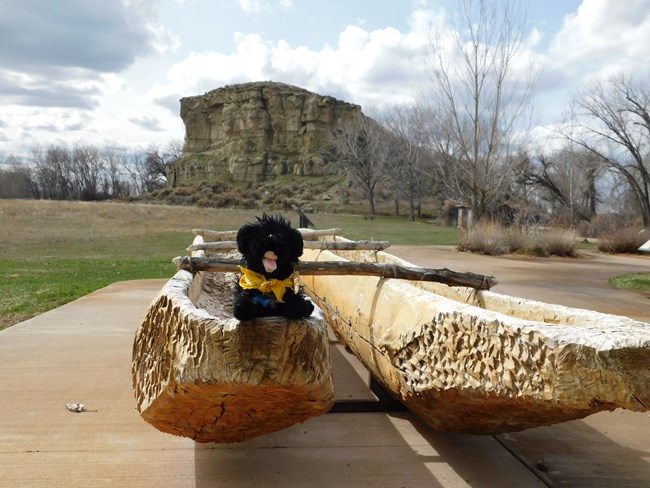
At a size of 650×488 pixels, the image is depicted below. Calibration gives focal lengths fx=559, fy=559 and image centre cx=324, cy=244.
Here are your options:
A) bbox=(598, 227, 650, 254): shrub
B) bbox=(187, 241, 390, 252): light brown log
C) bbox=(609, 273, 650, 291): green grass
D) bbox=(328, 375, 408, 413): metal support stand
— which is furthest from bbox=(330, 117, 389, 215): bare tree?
bbox=(328, 375, 408, 413): metal support stand

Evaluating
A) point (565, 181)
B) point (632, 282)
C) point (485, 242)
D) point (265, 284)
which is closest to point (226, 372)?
point (265, 284)

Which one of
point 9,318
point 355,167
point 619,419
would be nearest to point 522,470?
point 619,419

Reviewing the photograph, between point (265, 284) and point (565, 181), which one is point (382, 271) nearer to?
point (265, 284)

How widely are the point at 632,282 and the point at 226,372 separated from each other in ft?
37.5

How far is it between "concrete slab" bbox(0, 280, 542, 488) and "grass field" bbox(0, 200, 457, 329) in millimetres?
3477

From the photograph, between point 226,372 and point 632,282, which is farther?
point 632,282

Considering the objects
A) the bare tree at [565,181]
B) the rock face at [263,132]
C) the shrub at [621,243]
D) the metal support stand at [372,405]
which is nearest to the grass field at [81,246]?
the metal support stand at [372,405]

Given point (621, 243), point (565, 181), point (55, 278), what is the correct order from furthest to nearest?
point (565, 181), point (621, 243), point (55, 278)

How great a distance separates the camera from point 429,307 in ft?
10.3

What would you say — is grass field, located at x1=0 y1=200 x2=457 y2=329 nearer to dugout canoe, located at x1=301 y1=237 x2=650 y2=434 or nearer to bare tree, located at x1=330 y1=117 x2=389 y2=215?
dugout canoe, located at x1=301 y1=237 x2=650 y2=434

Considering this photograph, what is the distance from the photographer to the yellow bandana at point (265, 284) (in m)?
2.52

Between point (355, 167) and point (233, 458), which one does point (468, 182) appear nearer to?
point (233, 458)

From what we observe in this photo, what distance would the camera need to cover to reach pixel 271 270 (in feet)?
8.32

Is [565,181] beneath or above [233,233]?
above
